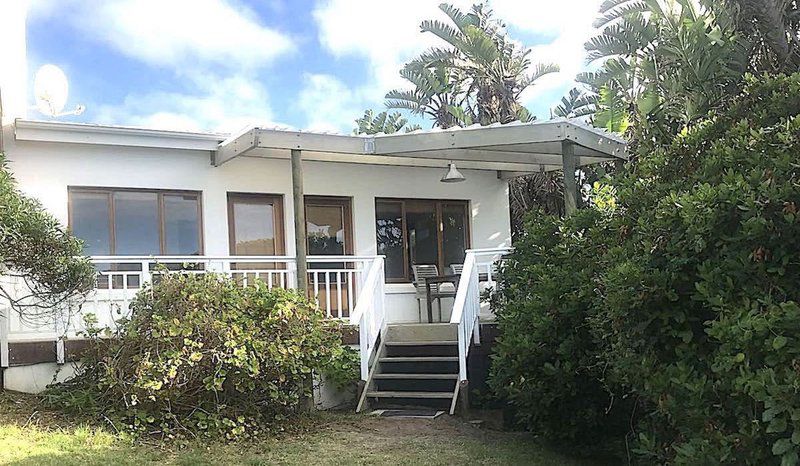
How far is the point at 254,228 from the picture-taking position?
11.9m

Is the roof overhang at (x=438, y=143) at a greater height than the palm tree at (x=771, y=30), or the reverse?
the palm tree at (x=771, y=30)

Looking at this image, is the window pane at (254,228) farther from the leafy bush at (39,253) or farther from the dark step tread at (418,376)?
the leafy bush at (39,253)

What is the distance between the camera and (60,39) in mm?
37031

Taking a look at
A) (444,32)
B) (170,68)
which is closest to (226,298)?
(444,32)

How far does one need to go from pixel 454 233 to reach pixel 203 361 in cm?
690

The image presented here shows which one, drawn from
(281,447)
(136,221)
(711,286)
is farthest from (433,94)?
(711,286)

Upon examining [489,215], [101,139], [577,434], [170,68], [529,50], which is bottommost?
[577,434]

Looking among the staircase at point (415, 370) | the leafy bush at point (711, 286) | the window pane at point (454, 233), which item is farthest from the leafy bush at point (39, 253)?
the window pane at point (454, 233)

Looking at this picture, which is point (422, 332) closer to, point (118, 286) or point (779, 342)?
point (118, 286)

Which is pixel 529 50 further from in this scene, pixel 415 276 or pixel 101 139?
pixel 101 139

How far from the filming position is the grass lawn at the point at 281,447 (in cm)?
670

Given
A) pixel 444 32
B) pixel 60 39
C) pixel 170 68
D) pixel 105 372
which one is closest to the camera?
pixel 105 372

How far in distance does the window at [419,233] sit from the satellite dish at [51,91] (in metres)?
5.10

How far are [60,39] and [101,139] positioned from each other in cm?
3060
